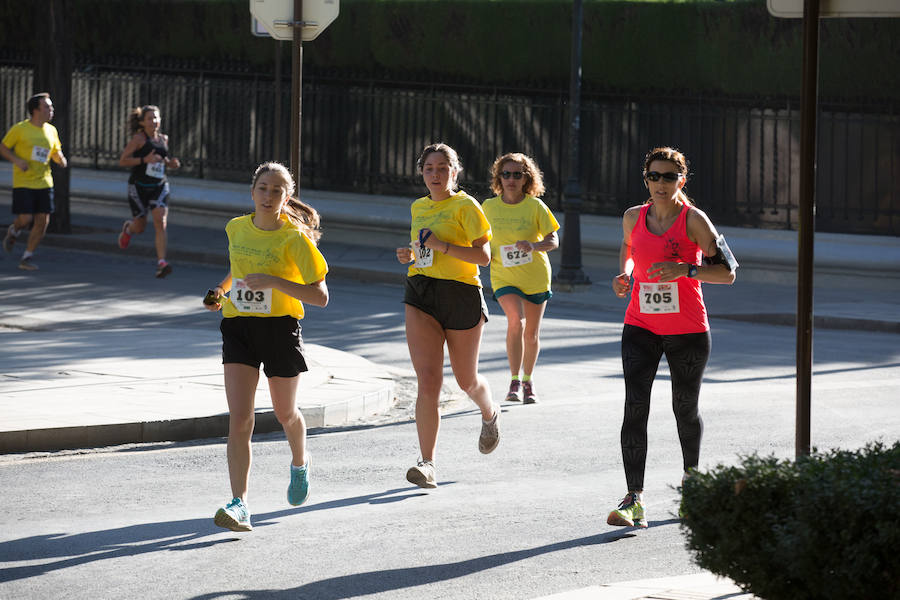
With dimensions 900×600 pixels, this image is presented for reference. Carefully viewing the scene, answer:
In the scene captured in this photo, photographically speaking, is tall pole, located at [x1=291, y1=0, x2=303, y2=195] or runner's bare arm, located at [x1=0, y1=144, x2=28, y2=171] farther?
runner's bare arm, located at [x1=0, y1=144, x2=28, y2=171]

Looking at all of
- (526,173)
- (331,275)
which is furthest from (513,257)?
(331,275)

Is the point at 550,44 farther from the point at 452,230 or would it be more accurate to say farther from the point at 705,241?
the point at 705,241

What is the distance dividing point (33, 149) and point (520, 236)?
8.47 meters

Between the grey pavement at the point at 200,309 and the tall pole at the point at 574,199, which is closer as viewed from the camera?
the grey pavement at the point at 200,309

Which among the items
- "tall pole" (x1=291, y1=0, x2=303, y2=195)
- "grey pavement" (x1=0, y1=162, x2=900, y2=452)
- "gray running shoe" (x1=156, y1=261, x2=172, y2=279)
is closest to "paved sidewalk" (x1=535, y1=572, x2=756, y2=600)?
"grey pavement" (x1=0, y1=162, x2=900, y2=452)

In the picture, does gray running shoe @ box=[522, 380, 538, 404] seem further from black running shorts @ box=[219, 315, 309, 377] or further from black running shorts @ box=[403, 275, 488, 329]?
black running shorts @ box=[219, 315, 309, 377]

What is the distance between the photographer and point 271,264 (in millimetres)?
7613

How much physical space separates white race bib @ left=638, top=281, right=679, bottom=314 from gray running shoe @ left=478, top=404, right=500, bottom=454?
166 cm

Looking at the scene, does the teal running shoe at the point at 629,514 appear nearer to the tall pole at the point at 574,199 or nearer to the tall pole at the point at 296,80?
the tall pole at the point at 296,80

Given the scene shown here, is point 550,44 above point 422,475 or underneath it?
above

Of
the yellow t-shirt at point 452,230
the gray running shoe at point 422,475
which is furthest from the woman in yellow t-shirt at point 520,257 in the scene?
the gray running shoe at point 422,475

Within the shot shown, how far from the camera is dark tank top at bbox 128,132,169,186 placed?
59.1ft

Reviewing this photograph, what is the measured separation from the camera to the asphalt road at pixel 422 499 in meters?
6.68

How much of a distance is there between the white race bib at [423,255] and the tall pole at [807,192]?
11.8 feet
